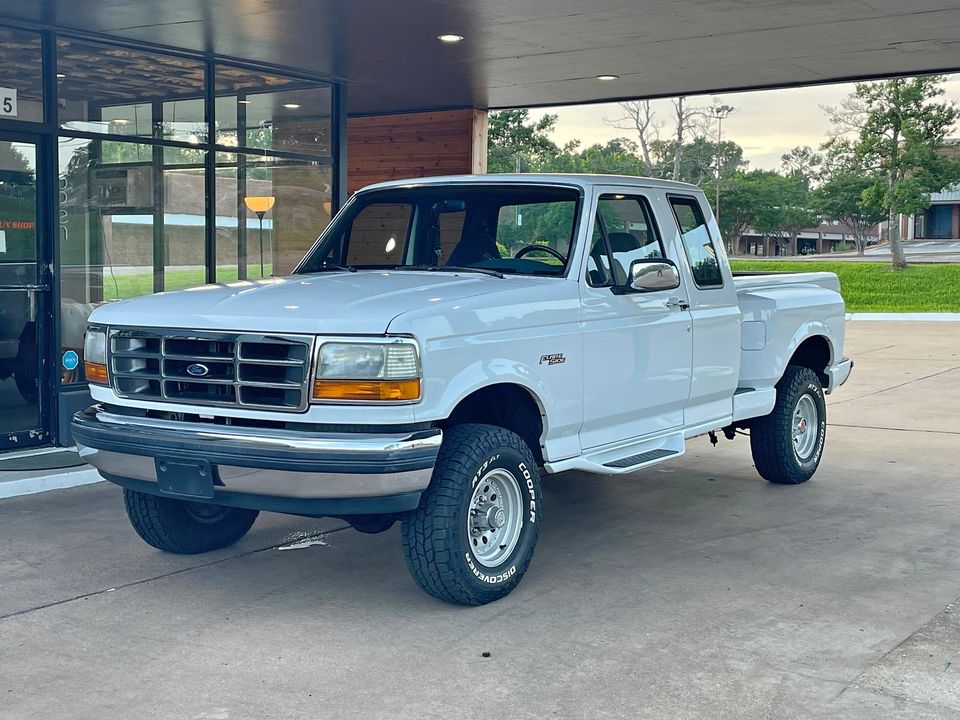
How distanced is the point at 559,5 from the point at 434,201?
2.78 metres

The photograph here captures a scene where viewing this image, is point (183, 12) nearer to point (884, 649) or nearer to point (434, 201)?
point (434, 201)

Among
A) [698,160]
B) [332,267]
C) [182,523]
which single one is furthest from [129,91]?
[698,160]

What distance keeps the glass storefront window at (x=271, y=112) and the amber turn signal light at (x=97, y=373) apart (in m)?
5.73

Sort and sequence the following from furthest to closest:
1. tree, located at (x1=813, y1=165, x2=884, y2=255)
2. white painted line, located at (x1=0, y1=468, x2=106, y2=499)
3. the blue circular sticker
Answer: tree, located at (x1=813, y1=165, x2=884, y2=255)
the blue circular sticker
white painted line, located at (x1=0, y1=468, x2=106, y2=499)

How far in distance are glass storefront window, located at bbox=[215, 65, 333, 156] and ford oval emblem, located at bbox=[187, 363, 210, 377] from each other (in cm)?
630

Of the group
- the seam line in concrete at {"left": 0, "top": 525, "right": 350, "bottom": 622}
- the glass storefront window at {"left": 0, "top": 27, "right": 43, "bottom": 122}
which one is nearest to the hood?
the seam line in concrete at {"left": 0, "top": 525, "right": 350, "bottom": 622}

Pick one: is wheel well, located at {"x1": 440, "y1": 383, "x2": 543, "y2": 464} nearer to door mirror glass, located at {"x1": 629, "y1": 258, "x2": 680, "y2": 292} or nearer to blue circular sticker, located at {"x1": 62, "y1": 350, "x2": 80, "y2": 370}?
door mirror glass, located at {"x1": 629, "y1": 258, "x2": 680, "y2": 292}

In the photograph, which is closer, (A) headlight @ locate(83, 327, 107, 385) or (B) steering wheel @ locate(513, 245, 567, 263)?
(A) headlight @ locate(83, 327, 107, 385)

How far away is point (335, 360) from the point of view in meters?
5.17

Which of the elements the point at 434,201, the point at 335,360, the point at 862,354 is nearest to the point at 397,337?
the point at 335,360

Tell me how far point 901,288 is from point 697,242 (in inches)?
1279

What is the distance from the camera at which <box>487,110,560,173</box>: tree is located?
168 feet

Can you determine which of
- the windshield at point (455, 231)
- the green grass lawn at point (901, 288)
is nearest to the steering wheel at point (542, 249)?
the windshield at point (455, 231)

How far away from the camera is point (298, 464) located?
5.09 metres
